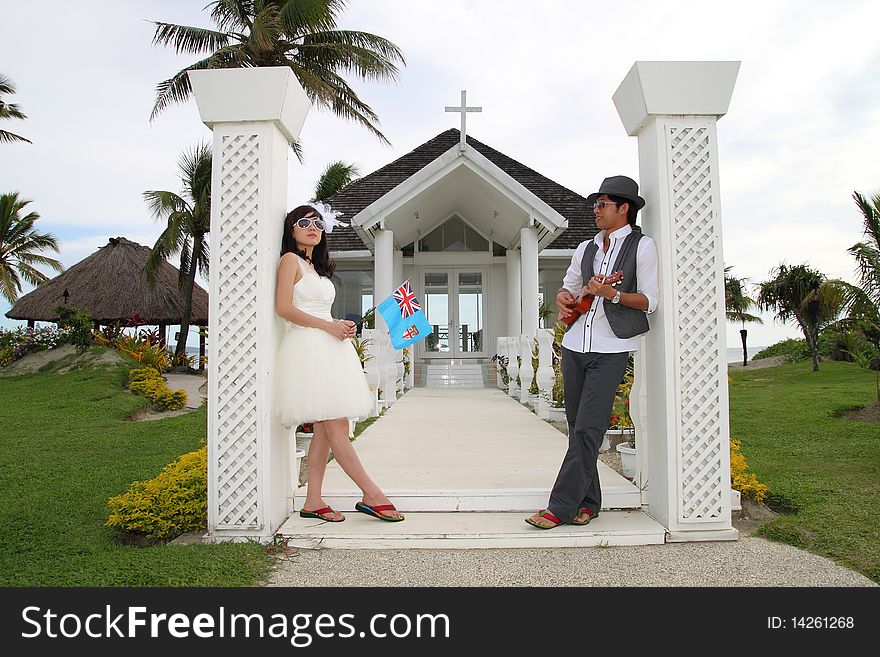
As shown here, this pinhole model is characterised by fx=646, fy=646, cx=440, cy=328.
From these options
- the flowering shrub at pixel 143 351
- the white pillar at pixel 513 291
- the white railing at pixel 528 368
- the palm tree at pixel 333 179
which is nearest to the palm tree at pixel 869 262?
the white railing at pixel 528 368

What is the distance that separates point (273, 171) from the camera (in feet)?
12.8

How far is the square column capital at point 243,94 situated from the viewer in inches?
151

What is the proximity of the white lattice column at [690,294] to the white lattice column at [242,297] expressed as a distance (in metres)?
2.31

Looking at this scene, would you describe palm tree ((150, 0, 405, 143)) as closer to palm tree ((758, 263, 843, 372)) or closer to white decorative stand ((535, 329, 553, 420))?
white decorative stand ((535, 329, 553, 420))

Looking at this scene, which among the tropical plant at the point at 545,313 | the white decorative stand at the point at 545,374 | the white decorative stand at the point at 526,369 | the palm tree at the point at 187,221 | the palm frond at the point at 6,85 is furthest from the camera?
the palm frond at the point at 6,85

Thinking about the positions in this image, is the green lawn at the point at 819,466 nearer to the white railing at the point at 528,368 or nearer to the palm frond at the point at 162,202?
the white railing at the point at 528,368

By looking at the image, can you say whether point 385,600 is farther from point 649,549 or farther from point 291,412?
point 649,549

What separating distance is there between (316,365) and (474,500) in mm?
1396

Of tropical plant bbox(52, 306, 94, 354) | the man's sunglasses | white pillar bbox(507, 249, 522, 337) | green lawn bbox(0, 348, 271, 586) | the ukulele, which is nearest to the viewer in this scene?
green lawn bbox(0, 348, 271, 586)

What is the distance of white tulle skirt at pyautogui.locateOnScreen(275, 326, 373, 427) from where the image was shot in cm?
380

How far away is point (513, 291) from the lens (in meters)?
15.3

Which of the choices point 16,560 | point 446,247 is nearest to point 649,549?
point 16,560

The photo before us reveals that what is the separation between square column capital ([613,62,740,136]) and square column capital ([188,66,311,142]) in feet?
6.96

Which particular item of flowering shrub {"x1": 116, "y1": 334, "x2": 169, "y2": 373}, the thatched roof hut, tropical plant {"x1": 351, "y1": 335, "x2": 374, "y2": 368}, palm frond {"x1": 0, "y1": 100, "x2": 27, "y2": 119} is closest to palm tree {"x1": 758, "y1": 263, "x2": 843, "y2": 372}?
tropical plant {"x1": 351, "y1": 335, "x2": 374, "y2": 368}
